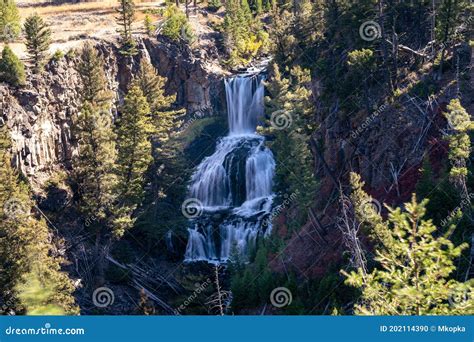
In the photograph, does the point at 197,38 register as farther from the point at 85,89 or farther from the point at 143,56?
the point at 85,89

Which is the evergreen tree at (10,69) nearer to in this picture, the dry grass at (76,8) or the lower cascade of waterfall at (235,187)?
the lower cascade of waterfall at (235,187)

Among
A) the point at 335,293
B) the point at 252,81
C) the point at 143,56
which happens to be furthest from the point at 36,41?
the point at 335,293

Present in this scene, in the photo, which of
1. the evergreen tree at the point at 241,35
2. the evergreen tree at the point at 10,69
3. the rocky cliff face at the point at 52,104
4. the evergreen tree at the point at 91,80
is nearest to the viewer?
the rocky cliff face at the point at 52,104

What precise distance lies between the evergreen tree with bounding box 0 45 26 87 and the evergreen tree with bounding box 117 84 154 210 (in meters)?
8.62

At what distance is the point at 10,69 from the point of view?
118 ft

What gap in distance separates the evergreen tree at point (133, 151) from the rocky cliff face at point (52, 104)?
6.67 m

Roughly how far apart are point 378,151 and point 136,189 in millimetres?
17336

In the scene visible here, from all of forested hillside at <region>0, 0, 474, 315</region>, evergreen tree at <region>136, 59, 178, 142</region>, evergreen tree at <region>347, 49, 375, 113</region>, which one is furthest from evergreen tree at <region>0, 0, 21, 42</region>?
evergreen tree at <region>347, 49, 375, 113</region>

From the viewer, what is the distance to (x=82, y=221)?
36156mm

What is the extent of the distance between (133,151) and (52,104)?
31.8ft

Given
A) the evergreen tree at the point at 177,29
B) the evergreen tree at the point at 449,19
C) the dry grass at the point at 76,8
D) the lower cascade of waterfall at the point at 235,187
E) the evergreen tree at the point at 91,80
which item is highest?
the dry grass at the point at 76,8

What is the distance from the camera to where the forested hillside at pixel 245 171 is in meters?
25.7

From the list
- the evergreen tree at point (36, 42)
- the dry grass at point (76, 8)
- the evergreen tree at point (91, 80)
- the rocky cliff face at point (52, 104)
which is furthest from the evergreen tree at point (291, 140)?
the dry grass at point (76, 8)

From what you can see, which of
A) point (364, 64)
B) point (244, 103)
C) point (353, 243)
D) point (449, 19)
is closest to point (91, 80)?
point (244, 103)
